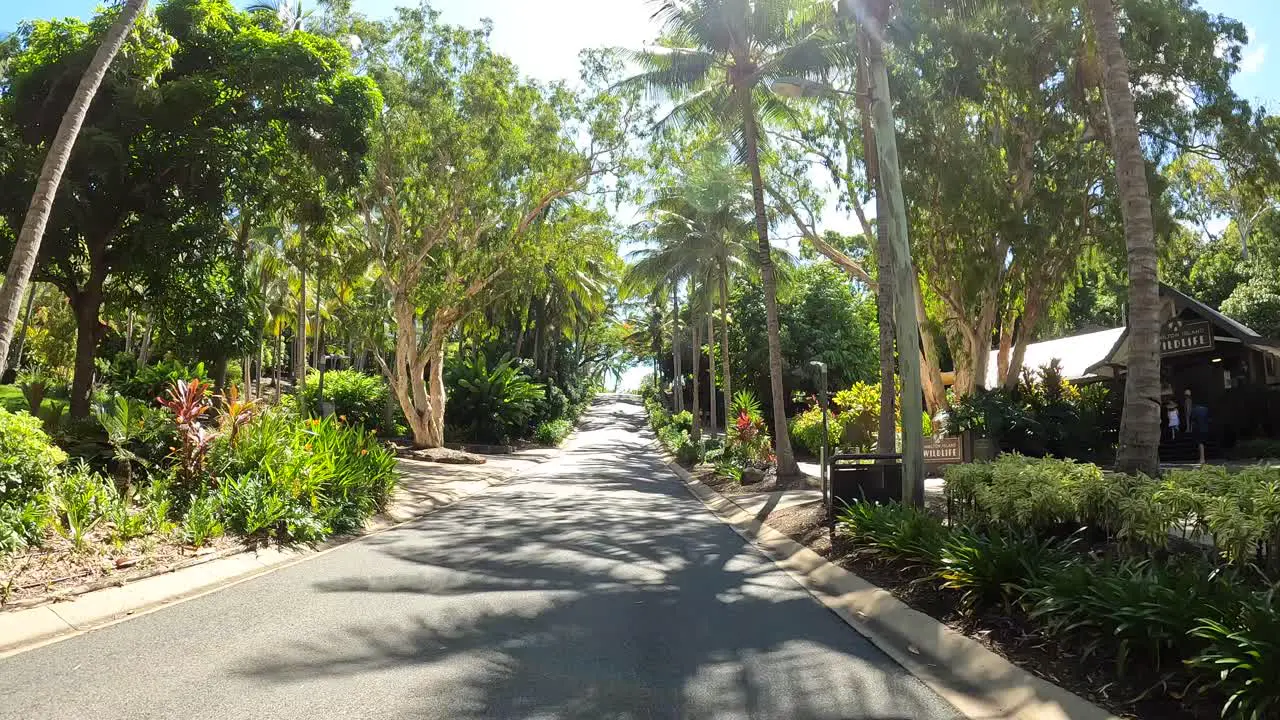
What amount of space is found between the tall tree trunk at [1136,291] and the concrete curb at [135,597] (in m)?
8.96

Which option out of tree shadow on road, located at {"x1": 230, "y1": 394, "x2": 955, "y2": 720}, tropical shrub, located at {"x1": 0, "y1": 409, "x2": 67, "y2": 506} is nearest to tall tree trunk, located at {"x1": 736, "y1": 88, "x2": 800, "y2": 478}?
tree shadow on road, located at {"x1": 230, "y1": 394, "x2": 955, "y2": 720}

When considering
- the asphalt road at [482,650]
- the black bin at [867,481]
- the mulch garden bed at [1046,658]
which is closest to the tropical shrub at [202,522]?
the asphalt road at [482,650]

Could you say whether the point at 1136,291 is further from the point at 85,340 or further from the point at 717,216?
the point at 717,216

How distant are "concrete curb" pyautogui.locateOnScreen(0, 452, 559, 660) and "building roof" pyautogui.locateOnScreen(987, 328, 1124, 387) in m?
19.9

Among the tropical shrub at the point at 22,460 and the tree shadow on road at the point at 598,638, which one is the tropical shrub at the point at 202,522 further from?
the tree shadow on road at the point at 598,638

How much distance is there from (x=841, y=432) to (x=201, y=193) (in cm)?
2101

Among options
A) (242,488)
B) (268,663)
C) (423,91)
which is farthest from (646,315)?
(268,663)

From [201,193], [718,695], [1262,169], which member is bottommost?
[718,695]

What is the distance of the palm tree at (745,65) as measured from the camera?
711 inches

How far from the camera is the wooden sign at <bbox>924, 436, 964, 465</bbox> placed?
19.5m

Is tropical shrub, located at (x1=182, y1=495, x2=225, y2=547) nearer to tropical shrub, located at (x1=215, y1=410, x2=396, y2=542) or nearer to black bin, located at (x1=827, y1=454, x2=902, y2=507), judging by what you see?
tropical shrub, located at (x1=215, y1=410, x2=396, y2=542)

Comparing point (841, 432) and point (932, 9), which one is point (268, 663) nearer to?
point (932, 9)

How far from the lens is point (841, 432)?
1101 inches

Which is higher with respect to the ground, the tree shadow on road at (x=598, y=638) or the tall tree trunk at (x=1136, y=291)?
the tall tree trunk at (x=1136, y=291)
